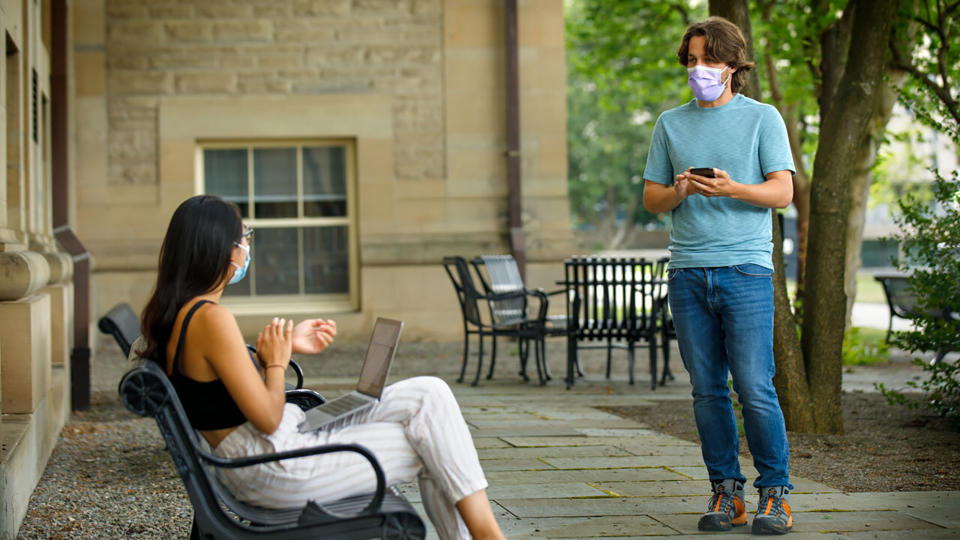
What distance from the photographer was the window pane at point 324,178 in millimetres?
13922

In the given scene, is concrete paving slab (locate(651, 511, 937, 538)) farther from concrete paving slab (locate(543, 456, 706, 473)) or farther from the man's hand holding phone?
the man's hand holding phone

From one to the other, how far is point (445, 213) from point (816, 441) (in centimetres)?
799

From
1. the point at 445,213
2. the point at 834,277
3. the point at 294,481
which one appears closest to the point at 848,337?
the point at 445,213

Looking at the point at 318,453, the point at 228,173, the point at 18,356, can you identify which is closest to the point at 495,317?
the point at 18,356

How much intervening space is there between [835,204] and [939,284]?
91 centimetres

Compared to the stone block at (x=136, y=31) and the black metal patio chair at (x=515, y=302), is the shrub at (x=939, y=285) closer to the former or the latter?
the black metal patio chair at (x=515, y=302)

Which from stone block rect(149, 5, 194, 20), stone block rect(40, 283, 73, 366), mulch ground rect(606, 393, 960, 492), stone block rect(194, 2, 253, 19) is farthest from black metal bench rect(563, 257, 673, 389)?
stone block rect(149, 5, 194, 20)

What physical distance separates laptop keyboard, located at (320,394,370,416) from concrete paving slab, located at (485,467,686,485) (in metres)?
1.97

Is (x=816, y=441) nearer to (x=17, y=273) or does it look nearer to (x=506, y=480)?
(x=506, y=480)

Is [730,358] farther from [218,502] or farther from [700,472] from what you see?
[218,502]

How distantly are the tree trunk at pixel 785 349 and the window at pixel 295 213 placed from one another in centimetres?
802

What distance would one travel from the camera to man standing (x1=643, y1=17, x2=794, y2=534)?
4176mm

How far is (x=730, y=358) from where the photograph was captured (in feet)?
13.9

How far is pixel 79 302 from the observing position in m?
8.45
